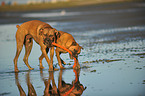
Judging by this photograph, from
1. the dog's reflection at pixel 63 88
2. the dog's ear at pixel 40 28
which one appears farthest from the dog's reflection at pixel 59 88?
the dog's ear at pixel 40 28

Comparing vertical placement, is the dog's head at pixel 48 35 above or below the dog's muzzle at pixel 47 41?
above

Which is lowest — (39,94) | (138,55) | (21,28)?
(39,94)

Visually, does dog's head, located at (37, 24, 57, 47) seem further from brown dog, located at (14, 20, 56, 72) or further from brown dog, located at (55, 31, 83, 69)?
brown dog, located at (55, 31, 83, 69)

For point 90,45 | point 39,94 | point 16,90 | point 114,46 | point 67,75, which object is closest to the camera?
point 39,94

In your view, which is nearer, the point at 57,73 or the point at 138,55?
the point at 57,73

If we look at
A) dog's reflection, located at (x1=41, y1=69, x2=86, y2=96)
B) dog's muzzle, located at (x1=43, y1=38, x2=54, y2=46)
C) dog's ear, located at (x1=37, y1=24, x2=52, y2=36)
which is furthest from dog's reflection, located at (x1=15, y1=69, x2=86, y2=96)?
dog's ear, located at (x1=37, y1=24, x2=52, y2=36)

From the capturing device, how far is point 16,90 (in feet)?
32.1

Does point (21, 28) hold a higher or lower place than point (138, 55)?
higher

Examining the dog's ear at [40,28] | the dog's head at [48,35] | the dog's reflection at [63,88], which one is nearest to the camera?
the dog's reflection at [63,88]

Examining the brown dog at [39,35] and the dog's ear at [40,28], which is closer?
the brown dog at [39,35]

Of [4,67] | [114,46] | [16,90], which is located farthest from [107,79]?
[114,46]

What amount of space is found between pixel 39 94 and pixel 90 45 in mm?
9557

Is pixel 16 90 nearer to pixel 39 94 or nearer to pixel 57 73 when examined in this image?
pixel 39 94

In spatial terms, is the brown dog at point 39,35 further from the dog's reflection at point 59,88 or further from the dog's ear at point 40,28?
the dog's reflection at point 59,88
